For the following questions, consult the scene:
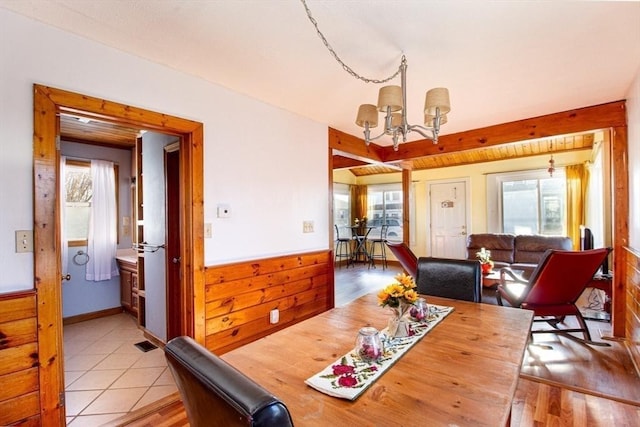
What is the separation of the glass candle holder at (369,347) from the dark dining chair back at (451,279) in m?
1.16

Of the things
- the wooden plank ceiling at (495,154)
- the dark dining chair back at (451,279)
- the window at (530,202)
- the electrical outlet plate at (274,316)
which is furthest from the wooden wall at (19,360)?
the window at (530,202)

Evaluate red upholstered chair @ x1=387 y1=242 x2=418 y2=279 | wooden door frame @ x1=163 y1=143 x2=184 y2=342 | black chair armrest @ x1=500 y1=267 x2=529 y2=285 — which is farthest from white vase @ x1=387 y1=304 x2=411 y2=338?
black chair armrest @ x1=500 y1=267 x2=529 y2=285

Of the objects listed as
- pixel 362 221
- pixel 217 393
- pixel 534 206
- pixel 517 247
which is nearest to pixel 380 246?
pixel 362 221

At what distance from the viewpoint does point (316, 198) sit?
138 inches

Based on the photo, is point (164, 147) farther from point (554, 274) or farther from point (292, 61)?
point (554, 274)

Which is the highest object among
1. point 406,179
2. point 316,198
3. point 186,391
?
point 406,179

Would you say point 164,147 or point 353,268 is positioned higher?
point 164,147

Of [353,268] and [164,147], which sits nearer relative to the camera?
[164,147]

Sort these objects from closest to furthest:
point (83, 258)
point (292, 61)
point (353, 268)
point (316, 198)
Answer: point (292, 61)
point (316, 198)
point (83, 258)
point (353, 268)

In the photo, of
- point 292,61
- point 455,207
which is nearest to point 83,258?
point 292,61

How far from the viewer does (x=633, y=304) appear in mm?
2547

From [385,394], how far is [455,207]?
662cm

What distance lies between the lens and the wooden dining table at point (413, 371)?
0.83m

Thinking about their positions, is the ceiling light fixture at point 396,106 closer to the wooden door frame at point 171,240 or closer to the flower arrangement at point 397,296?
the flower arrangement at point 397,296
